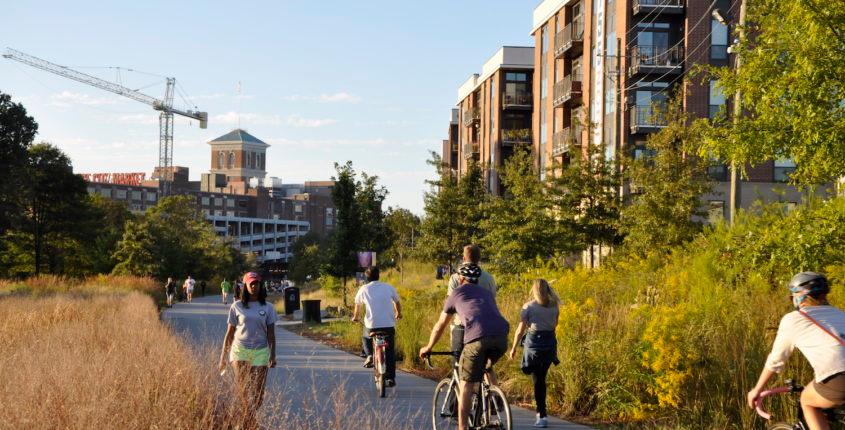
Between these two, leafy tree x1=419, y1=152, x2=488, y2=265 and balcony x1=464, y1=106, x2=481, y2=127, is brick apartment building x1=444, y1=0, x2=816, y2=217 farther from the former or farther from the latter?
balcony x1=464, y1=106, x2=481, y2=127

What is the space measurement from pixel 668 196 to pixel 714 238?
26.4 ft

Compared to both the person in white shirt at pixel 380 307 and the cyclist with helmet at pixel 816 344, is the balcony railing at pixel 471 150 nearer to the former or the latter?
the person in white shirt at pixel 380 307

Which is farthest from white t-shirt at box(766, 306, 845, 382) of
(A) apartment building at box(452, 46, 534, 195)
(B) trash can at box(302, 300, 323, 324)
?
(A) apartment building at box(452, 46, 534, 195)

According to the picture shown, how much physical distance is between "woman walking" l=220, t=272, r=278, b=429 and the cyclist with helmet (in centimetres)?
517

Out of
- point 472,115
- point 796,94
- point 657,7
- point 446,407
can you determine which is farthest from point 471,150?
point 446,407

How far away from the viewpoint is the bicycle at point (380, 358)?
1375 cm

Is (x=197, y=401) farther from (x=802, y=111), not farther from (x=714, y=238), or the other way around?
(x=714, y=238)

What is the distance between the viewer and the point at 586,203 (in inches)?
1228

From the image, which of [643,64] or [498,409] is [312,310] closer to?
[643,64]

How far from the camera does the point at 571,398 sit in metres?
12.3

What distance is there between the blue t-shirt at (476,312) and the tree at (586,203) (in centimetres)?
2144

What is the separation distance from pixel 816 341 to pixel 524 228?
23267mm

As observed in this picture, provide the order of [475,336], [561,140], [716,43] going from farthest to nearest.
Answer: [561,140], [716,43], [475,336]

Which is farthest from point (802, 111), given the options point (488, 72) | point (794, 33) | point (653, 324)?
point (488, 72)
